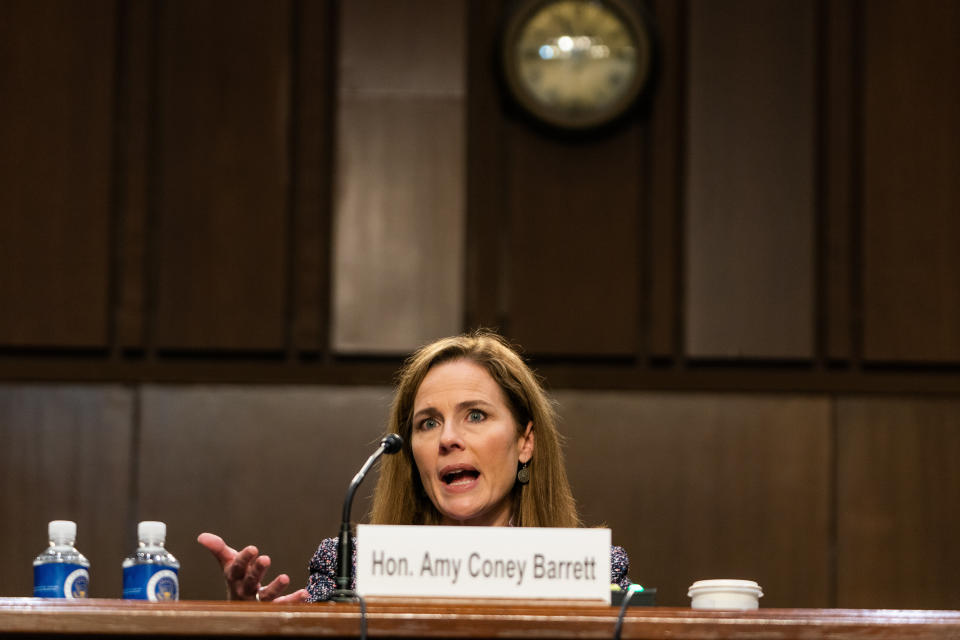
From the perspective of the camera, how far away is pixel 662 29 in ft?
14.3

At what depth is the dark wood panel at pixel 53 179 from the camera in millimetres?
4238

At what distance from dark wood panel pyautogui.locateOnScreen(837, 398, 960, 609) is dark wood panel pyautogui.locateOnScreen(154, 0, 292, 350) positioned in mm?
1836

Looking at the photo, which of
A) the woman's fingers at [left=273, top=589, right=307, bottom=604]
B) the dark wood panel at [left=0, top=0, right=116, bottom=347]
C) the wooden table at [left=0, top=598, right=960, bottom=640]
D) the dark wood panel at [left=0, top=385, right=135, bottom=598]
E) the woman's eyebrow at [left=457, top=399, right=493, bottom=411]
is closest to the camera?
the wooden table at [left=0, top=598, right=960, bottom=640]

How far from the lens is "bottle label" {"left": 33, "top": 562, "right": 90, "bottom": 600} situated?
196cm

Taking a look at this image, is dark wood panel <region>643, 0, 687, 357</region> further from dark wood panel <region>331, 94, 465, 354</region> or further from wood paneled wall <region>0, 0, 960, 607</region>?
dark wood panel <region>331, 94, 465, 354</region>

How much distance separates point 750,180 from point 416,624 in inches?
119

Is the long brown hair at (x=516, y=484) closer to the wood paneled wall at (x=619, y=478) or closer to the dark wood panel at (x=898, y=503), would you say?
the wood paneled wall at (x=619, y=478)

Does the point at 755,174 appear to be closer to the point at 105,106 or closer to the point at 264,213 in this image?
the point at 264,213

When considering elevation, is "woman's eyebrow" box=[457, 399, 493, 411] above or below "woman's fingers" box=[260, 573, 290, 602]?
above

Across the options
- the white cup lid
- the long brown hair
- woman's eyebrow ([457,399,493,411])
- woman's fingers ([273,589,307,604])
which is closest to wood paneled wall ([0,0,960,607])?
the long brown hair

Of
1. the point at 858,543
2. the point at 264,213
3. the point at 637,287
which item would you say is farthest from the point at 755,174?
the point at 264,213

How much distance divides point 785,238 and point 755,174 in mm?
225

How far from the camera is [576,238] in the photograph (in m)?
4.31

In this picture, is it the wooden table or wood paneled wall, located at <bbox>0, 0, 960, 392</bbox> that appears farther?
wood paneled wall, located at <bbox>0, 0, 960, 392</bbox>
